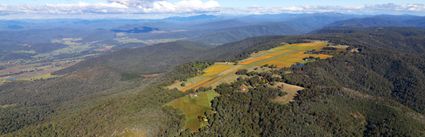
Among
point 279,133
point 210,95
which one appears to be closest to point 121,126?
point 210,95

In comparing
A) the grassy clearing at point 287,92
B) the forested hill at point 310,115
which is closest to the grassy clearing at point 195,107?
the forested hill at point 310,115

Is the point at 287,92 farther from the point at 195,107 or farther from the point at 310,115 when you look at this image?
the point at 195,107

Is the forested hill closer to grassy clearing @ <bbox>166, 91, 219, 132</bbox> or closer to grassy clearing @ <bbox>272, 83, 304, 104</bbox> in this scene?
grassy clearing @ <bbox>272, 83, 304, 104</bbox>

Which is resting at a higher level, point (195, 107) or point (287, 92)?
point (287, 92)

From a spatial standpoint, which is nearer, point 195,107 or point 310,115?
point 310,115

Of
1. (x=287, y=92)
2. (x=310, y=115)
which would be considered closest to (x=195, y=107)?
(x=287, y=92)

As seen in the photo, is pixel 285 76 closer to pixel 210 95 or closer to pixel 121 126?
pixel 210 95

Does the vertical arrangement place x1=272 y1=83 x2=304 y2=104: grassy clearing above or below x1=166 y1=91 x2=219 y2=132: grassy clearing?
above

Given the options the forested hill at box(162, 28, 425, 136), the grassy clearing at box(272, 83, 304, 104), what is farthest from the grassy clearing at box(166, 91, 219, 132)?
the grassy clearing at box(272, 83, 304, 104)

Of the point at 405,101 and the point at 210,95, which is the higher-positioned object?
the point at 210,95
